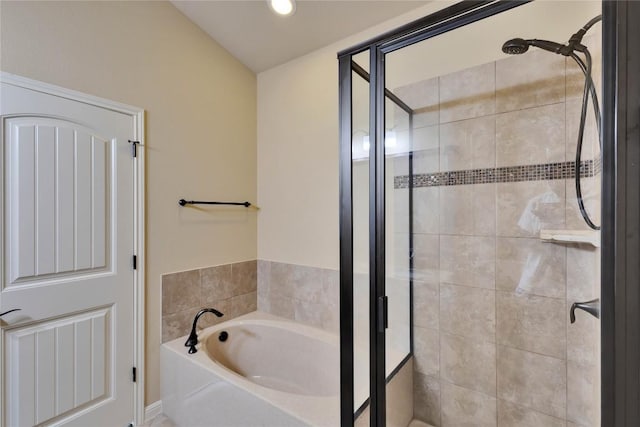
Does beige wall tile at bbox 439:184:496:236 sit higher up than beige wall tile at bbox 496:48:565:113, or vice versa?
beige wall tile at bbox 496:48:565:113

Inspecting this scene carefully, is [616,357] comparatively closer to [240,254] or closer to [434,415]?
[434,415]

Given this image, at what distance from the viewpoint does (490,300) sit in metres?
1.58

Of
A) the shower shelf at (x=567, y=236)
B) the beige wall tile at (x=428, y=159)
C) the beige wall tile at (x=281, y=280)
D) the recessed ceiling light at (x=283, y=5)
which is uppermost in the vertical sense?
the recessed ceiling light at (x=283, y=5)

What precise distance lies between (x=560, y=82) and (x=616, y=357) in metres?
1.28

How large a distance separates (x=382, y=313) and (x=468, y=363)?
89cm

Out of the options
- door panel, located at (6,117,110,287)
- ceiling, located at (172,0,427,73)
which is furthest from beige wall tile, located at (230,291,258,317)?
ceiling, located at (172,0,427,73)

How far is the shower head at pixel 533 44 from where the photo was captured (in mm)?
1338

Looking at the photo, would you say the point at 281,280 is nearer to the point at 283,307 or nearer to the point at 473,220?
the point at 283,307

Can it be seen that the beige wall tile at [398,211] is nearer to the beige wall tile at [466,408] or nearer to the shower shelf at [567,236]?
the shower shelf at [567,236]

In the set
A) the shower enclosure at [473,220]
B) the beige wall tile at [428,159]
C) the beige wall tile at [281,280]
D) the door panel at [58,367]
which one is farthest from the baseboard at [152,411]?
the beige wall tile at [428,159]

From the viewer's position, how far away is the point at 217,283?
2.41 meters

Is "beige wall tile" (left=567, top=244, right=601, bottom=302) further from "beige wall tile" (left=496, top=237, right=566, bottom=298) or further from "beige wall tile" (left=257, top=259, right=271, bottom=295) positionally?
"beige wall tile" (left=257, top=259, right=271, bottom=295)

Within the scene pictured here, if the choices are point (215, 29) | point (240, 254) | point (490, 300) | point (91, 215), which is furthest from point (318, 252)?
point (215, 29)

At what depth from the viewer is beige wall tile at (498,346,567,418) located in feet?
4.65
